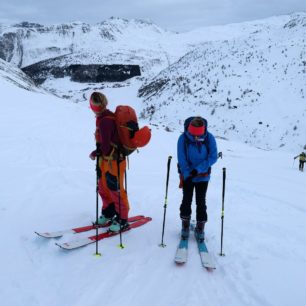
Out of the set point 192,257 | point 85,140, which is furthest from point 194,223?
point 85,140

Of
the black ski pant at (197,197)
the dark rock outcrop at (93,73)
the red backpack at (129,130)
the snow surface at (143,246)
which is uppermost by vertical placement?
the dark rock outcrop at (93,73)

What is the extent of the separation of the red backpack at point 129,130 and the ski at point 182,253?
1.69 metres

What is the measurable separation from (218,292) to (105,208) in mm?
2522

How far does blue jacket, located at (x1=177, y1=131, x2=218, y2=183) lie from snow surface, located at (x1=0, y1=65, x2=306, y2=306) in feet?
4.30

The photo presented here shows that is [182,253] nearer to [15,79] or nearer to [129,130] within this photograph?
[129,130]

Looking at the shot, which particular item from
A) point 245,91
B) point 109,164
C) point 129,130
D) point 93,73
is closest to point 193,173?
point 129,130

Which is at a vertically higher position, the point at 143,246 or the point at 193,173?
the point at 193,173

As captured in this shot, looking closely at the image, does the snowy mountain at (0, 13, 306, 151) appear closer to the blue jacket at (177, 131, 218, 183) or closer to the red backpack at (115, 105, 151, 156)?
the blue jacket at (177, 131, 218, 183)

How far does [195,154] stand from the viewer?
575cm

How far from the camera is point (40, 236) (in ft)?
20.2

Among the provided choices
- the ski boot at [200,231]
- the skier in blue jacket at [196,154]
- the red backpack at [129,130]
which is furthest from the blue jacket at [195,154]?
the ski boot at [200,231]

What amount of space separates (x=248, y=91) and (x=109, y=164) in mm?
30984

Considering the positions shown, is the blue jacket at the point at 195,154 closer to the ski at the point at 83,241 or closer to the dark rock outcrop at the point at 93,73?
the ski at the point at 83,241

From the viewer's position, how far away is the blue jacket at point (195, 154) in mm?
5715
